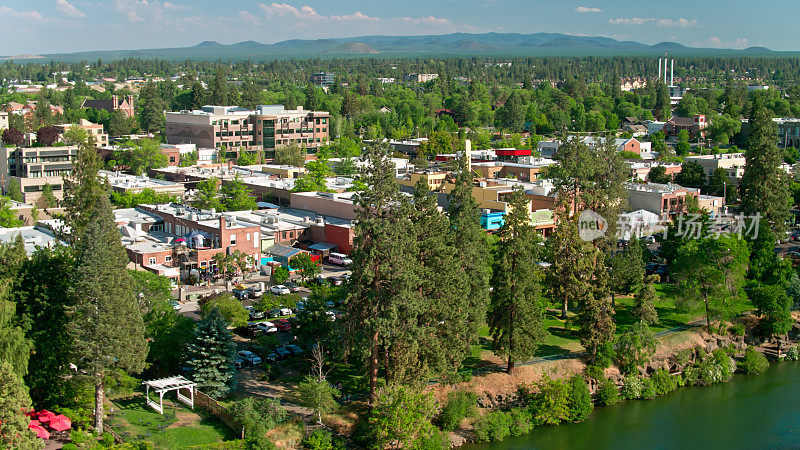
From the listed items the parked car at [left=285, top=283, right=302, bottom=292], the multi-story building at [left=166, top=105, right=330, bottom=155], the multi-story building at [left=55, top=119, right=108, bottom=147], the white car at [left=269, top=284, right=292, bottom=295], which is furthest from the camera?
the multi-story building at [left=166, top=105, right=330, bottom=155]

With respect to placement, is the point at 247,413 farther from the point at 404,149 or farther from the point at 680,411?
the point at 404,149

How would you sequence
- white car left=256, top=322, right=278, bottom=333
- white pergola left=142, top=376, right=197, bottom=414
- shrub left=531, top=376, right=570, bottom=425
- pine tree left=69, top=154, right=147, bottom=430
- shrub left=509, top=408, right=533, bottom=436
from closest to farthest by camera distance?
pine tree left=69, top=154, right=147, bottom=430, white pergola left=142, top=376, right=197, bottom=414, shrub left=509, top=408, right=533, bottom=436, shrub left=531, top=376, right=570, bottom=425, white car left=256, top=322, right=278, bottom=333

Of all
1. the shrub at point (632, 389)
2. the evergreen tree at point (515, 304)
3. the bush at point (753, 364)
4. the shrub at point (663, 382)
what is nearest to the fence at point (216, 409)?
the evergreen tree at point (515, 304)

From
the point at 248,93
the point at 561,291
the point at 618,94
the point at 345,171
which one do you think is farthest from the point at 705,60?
the point at 561,291

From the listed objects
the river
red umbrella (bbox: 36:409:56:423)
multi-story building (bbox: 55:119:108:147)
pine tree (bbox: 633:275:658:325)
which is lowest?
the river

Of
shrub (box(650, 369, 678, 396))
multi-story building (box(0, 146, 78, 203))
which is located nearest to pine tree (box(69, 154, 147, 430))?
shrub (box(650, 369, 678, 396))

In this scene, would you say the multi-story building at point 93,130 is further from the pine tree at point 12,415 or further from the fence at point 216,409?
the pine tree at point 12,415

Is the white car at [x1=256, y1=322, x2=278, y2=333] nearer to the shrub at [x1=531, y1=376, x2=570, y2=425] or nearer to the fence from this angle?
the fence

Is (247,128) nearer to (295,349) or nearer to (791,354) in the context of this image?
(295,349)
